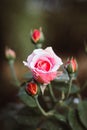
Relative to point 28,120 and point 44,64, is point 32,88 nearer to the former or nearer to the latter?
point 44,64

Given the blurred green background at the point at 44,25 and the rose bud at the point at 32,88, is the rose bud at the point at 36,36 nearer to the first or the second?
the rose bud at the point at 32,88

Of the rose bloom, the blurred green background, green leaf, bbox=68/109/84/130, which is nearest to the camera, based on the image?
the rose bloom

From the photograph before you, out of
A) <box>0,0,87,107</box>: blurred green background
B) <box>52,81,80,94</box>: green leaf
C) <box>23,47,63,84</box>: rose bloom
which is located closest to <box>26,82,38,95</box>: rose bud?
<box>23,47,63,84</box>: rose bloom

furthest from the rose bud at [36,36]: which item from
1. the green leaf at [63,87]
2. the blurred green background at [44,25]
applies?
the blurred green background at [44,25]

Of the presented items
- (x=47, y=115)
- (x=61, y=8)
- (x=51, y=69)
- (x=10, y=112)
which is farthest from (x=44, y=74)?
(x=61, y=8)

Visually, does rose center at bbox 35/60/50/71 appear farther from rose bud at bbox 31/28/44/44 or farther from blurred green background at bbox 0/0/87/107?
blurred green background at bbox 0/0/87/107

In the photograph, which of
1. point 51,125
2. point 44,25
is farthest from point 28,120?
point 44,25

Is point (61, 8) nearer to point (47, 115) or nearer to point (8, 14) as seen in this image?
point (8, 14)
